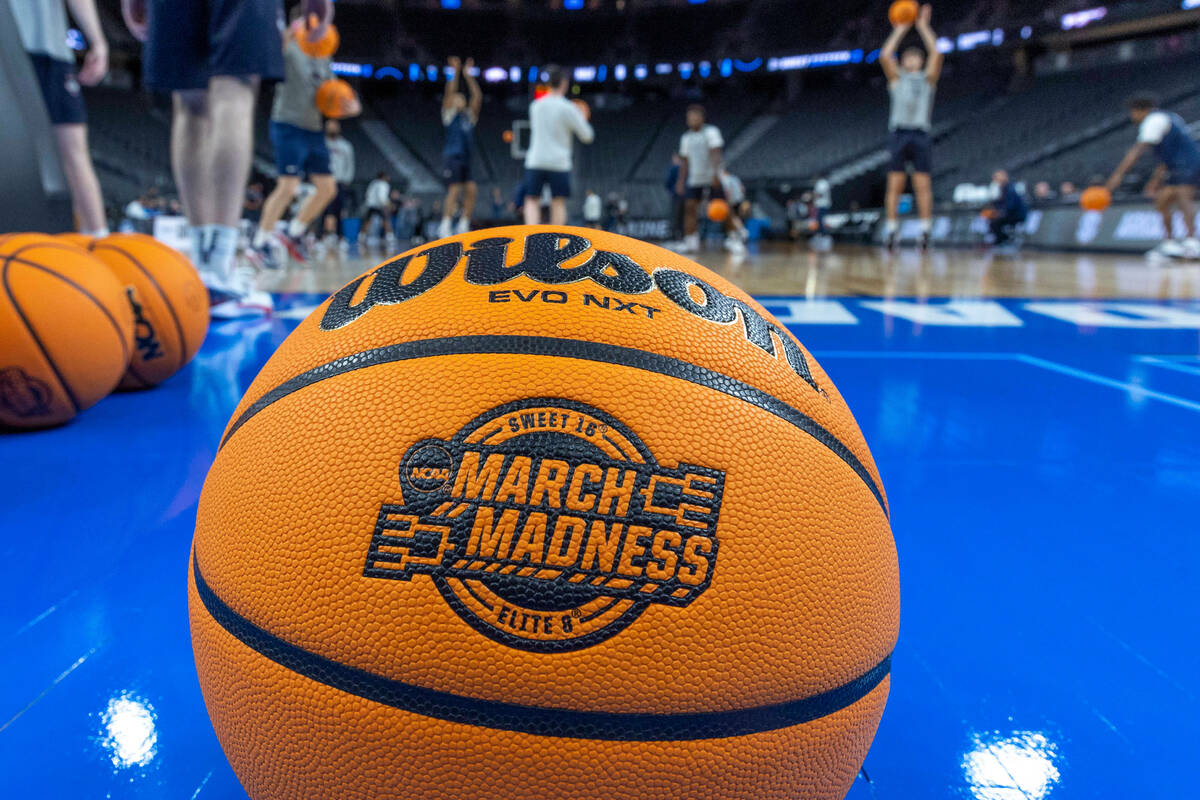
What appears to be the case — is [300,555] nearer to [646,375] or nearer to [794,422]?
[646,375]

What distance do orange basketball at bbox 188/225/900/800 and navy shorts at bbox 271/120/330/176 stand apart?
5.39 metres

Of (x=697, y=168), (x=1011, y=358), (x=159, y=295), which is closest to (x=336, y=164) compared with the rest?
(x=697, y=168)

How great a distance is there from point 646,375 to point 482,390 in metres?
0.13

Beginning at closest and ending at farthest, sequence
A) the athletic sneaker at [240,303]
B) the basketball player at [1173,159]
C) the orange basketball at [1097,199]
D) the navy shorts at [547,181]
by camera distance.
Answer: the athletic sneaker at [240,303] < the navy shorts at [547,181] < the basketball player at [1173,159] < the orange basketball at [1097,199]

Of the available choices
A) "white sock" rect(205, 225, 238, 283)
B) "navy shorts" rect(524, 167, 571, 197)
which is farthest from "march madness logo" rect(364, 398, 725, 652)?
"navy shorts" rect(524, 167, 571, 197)

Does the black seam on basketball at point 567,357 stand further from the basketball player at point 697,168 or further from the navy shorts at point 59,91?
the basketball player at point 697,168

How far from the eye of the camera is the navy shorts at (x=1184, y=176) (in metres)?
7.48

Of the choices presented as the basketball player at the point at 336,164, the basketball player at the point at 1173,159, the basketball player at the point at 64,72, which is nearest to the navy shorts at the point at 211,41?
the basketball player at the point at 64,72

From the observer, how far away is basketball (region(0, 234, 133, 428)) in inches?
66.8

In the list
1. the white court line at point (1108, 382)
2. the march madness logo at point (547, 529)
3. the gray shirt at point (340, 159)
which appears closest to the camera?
the march madness logo at point (547, 529)

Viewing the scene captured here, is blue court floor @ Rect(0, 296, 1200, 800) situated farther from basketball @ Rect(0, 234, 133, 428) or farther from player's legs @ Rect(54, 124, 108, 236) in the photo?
player's legs @ Rect(54, 124, 108, 236)

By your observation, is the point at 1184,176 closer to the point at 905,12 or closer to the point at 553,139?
the point at 905,12

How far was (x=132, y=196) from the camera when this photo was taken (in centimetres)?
1764

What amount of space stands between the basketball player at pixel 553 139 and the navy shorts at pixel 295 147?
Result: 1828 mm
